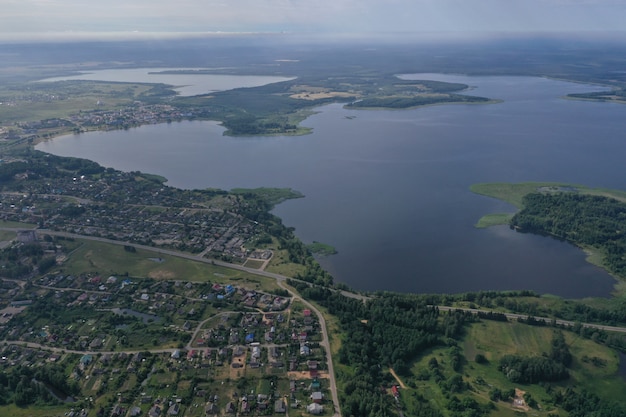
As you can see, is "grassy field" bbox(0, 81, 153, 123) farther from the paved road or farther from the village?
the paved road

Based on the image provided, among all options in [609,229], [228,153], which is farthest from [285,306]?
[228,153]

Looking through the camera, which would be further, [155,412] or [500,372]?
[500,372]

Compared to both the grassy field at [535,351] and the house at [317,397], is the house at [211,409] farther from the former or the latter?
the grassy field at [535,351]

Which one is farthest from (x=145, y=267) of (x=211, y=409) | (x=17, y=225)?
(x=17, y=225)

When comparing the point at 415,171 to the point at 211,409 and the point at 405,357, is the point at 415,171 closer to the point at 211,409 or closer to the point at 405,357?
the point at 405,357

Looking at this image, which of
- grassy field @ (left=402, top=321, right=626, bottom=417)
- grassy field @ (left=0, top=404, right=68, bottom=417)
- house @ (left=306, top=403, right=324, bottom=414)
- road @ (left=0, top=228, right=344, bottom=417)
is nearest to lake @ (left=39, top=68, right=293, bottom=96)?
road @ (left=0, top=228, right=344, bottom=417)

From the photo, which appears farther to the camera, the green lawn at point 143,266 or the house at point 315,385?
the green lawn at point 143,266

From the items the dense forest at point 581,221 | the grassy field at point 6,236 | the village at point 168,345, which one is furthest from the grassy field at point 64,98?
the dense forest at point 581,221
